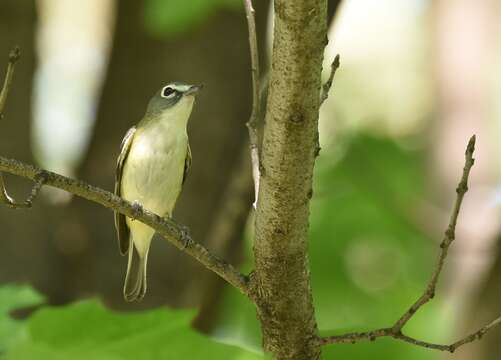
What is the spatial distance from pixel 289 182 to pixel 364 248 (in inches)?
153

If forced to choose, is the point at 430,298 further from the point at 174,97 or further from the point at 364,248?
the point at 364,248

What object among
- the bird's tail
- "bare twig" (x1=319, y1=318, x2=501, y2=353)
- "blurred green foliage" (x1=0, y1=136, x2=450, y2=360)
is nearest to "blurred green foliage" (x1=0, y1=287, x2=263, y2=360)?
"bare twig" (x1=319, y1=318, x2=501, y2=353)

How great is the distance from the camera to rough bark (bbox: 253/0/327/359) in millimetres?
2164

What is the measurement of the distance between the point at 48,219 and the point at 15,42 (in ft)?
4.16

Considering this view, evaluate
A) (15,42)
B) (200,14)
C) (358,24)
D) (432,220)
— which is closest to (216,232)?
(200,14)

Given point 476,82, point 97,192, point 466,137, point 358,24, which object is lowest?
point 97,192

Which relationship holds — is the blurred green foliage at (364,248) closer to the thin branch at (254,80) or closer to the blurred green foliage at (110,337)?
the thin branch at (254,80)

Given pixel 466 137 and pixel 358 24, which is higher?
pixel 358 24

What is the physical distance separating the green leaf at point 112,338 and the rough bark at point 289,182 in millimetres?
773

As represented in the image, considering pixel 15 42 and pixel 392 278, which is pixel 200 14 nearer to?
pixel 15 42

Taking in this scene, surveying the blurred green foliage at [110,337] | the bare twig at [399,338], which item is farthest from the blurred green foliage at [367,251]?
the blurred green foliage at [110,337]

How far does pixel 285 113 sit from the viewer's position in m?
2.29

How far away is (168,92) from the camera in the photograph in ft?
16.6

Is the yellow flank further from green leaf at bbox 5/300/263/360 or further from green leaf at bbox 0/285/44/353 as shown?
green leaf at bbox 5/300/263/360
